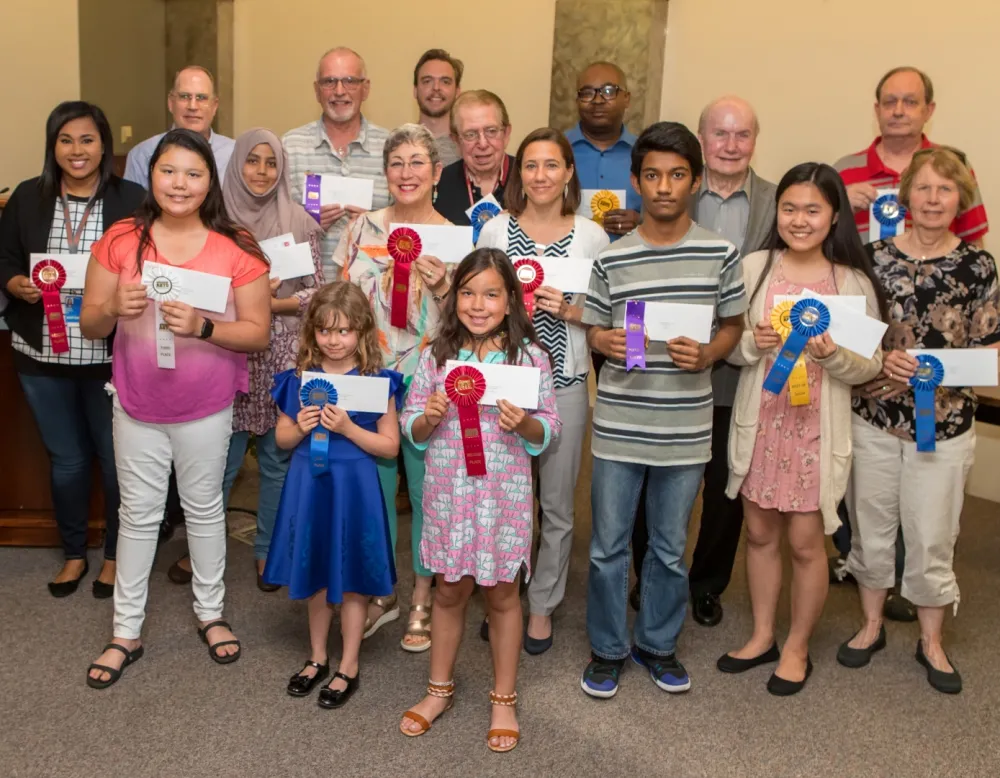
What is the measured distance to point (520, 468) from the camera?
2.65m

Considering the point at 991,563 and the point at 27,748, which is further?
the point at 991,563

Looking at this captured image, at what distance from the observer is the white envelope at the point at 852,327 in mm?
2703

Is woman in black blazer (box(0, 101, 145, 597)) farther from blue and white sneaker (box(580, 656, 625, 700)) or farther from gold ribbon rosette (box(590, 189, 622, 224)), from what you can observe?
blue and white sneaker (box(580, 656, 625, 700))

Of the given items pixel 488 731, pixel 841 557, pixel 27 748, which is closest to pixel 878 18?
→ pixel 841 557

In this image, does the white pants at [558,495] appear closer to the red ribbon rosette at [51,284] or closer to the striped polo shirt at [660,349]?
the striped polo shirt at [660,349]

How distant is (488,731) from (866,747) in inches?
42.3

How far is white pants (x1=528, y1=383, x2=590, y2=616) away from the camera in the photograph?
9.80ft

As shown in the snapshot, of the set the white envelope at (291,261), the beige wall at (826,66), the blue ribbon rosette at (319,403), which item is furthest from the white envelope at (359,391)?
the beige wall at (826,66)

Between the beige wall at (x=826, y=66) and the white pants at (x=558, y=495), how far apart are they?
3076 millimetres

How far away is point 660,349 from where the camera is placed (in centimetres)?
276

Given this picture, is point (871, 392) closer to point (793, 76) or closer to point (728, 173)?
point (728, 173)

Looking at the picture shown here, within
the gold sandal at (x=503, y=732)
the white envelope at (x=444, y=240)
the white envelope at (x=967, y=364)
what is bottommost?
the gold sandal at (x=503, y=732)

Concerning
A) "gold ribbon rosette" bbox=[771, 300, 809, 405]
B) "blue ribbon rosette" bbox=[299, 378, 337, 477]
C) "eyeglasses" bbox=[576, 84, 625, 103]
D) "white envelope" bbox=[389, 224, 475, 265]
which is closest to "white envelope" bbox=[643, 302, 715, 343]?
"gold ribbon rosette" bbox=[771, 300, 809, 405]

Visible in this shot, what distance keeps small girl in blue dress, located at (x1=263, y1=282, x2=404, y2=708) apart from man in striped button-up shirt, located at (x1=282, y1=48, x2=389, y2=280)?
3.35 ft
